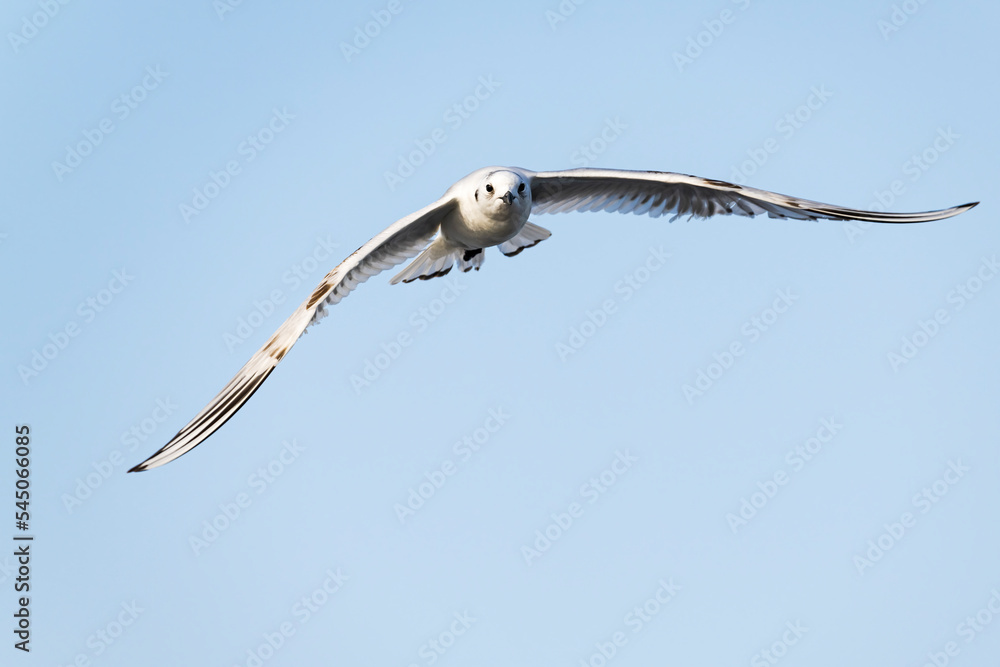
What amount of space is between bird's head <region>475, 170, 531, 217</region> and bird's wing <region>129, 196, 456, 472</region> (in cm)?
47

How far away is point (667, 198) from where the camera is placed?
12.6 metres

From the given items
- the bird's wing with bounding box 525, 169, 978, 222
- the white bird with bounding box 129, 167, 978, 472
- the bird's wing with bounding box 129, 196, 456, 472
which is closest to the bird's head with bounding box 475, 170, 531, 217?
the white bird with bounding box 129, 167, 978, 472

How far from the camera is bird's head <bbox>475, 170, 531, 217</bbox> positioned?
11148 millimetres

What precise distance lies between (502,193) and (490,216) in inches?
12.6

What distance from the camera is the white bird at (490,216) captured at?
35.0 feet

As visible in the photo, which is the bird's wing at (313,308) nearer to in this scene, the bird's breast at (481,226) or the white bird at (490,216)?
the white bird at (490,216)

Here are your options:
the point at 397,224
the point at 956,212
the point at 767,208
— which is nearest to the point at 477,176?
the point at 397,224

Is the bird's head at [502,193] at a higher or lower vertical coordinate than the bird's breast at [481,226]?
higher

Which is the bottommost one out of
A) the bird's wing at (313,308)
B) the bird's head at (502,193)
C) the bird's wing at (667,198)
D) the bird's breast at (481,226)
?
the bird's wing at (313,308)

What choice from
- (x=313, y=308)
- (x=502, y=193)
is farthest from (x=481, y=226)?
(x=313, y=308)

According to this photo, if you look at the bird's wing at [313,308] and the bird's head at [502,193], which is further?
the bird's head at [502,193]

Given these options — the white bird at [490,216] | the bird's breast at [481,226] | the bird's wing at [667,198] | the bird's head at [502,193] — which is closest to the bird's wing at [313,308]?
the white bird at [490,216]

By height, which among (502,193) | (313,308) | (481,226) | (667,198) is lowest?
(313,308)

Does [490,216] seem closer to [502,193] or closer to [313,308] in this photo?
[502,193]
